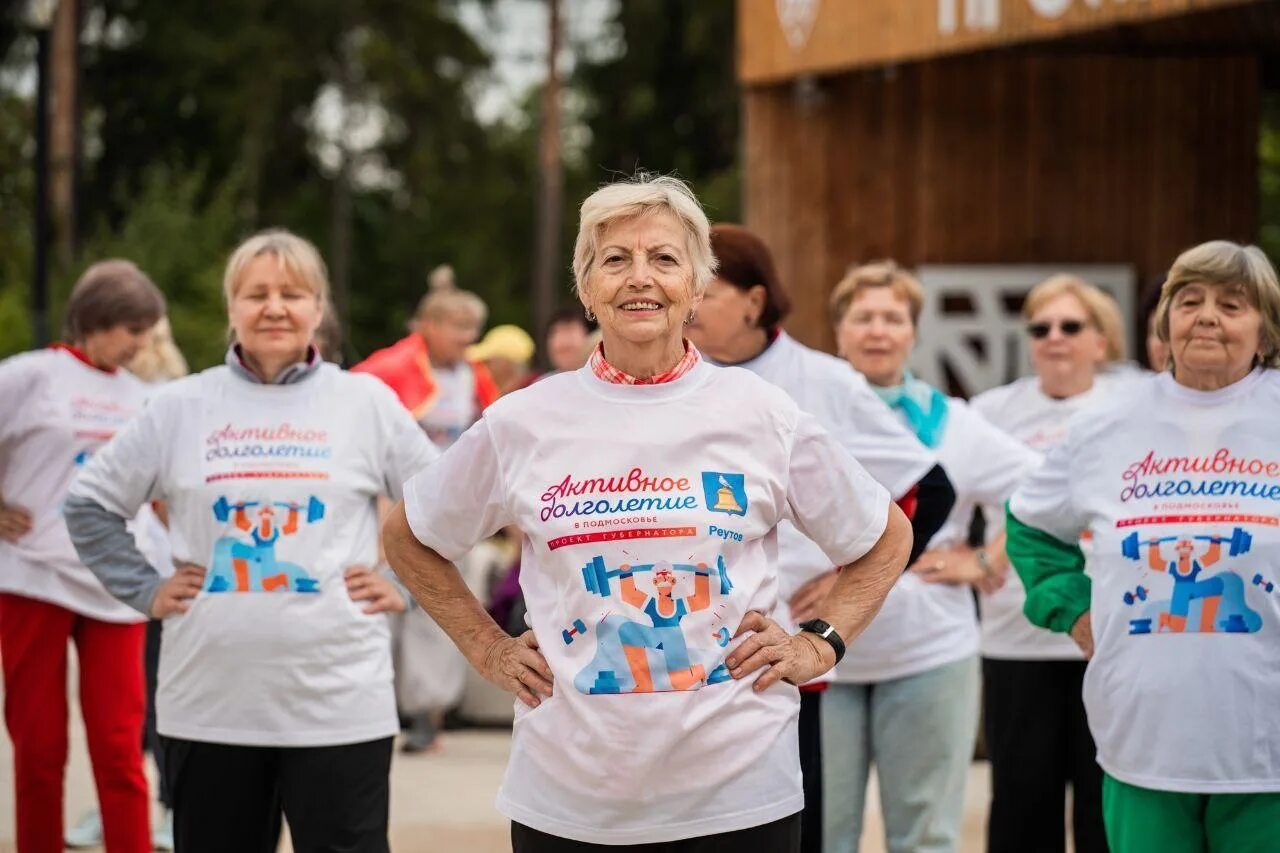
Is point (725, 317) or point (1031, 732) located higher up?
point (725, 317)

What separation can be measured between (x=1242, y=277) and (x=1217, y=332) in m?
0.15

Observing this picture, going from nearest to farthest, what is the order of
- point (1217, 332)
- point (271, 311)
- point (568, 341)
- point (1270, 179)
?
1. point (1217, 332)
2. point (271, 311)
3. point (568, 341)
4. point (1270, 179)

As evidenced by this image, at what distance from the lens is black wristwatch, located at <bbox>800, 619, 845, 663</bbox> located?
371cm

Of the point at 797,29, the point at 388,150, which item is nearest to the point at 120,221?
the point at 388,150

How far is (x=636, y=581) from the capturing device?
3.48 m

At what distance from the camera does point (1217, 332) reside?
438cm

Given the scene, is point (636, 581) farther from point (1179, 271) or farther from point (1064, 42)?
point (1064, 42)

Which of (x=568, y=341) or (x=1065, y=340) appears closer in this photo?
(x=1065, y=340)

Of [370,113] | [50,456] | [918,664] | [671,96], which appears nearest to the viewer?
[918,664]

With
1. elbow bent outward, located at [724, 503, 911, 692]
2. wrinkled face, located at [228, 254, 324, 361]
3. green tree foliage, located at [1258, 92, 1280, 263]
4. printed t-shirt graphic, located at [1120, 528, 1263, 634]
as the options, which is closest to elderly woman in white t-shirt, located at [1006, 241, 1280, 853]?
printed t-shirt graphic, located at [1120, 528, 1263, 634]

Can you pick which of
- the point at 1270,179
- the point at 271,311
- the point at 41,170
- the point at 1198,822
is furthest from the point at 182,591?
the point at 1270,179

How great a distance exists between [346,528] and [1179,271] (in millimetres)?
2211

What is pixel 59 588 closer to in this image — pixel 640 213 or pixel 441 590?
pixel 441 590

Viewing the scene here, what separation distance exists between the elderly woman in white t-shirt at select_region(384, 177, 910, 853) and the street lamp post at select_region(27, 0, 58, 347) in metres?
11.0
